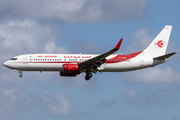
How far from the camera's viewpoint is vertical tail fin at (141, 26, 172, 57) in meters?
71.7

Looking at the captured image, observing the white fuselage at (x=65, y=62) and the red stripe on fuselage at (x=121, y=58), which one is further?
the red stripe on fuselage at (x=121, y=58)

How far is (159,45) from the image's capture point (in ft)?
238

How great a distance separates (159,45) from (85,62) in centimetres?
1569

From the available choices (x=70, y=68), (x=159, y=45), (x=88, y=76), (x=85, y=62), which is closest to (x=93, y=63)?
(x=85, y=62)

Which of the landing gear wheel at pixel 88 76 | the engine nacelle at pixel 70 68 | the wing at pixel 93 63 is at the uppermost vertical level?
the wing at pixel 93 63

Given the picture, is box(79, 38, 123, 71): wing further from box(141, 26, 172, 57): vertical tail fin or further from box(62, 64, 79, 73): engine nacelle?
box(141, 26, 172, 57): vertical tail fin

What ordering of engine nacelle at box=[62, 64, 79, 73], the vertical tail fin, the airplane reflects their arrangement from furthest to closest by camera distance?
the vertical tail fin, the airplane, engine nacelle at box=[62, 64, 79, 73]

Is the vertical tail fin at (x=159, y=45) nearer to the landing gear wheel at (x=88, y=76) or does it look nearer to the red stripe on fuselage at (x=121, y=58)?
the red stripe on fuselage at (x=121, y=58)

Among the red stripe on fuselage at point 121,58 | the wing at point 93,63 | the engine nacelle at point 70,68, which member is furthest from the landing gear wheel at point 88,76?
the red stripe on fuselage at point 121,58

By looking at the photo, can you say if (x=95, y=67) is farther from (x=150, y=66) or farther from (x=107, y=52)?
(x=150, y=66)

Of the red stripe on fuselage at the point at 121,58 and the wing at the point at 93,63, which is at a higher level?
the red stripe on fuselage at the point at 121,58

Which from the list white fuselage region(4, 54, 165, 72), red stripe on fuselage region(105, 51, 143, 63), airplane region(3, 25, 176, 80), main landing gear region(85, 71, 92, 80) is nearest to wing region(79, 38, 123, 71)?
airplane region(3, 25, 176, 80)

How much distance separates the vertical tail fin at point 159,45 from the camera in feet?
235

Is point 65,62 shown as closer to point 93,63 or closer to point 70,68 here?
point 70,68
